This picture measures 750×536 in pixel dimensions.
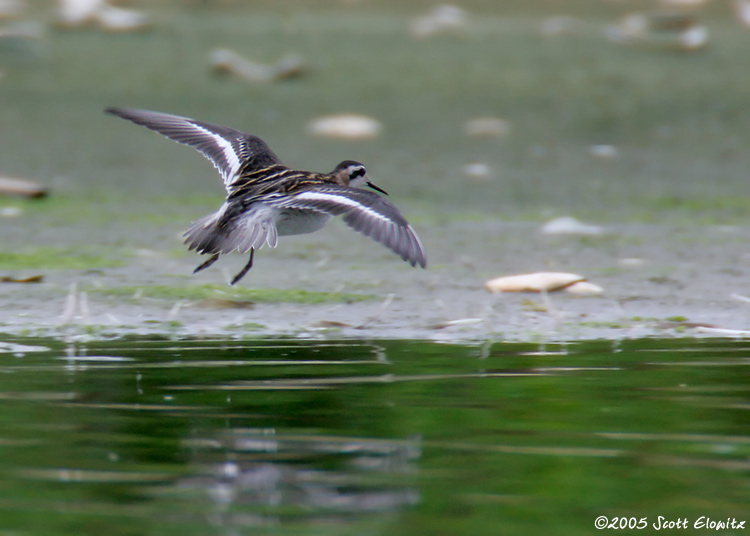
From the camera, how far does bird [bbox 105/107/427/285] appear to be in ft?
16.6

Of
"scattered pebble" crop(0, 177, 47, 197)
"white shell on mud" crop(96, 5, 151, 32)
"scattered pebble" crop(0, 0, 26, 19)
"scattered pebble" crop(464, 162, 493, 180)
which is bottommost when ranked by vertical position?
"scattered pebble" crop(0, 177, 47, 197)

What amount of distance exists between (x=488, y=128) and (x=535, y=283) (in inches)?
185

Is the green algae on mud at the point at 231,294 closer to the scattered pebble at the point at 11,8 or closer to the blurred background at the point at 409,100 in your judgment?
the blurred background at the point at 409,100

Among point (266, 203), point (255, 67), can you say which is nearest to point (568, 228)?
point (266, 203)

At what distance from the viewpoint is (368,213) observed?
16.9 ft

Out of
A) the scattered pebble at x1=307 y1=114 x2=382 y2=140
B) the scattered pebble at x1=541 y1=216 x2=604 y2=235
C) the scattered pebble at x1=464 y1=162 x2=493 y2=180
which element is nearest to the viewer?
the scattered pebble at x1=541 y1=216 x2=604 y2=235

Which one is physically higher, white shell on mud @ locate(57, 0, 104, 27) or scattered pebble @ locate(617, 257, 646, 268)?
white shell on mud @ locate(57, 0, 104, 27)

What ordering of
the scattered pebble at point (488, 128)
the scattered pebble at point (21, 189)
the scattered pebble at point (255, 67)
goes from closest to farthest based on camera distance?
1. the scattered pebble at point (21, 189)
2. the scattered pebble at point (488, 128)
3. the scattered pebble at point (255, 67)

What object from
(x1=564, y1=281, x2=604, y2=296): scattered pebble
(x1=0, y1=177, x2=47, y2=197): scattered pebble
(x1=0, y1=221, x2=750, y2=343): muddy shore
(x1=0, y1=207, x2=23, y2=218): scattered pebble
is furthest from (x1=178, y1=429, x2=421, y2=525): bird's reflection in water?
(x1=0, y1=177, x2=47, y2=197): scattered pebble

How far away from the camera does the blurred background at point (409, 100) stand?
9211 mm

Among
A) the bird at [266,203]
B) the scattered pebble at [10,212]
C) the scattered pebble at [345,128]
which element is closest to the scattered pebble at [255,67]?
the scattered pebble at [345,128]

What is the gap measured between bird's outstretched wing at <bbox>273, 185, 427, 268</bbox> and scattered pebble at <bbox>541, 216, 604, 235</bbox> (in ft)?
8.27

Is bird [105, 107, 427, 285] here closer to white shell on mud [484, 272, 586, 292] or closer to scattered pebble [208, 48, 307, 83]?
white shell on mud [484, 272, 586, 292]

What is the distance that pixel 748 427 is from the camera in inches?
135
